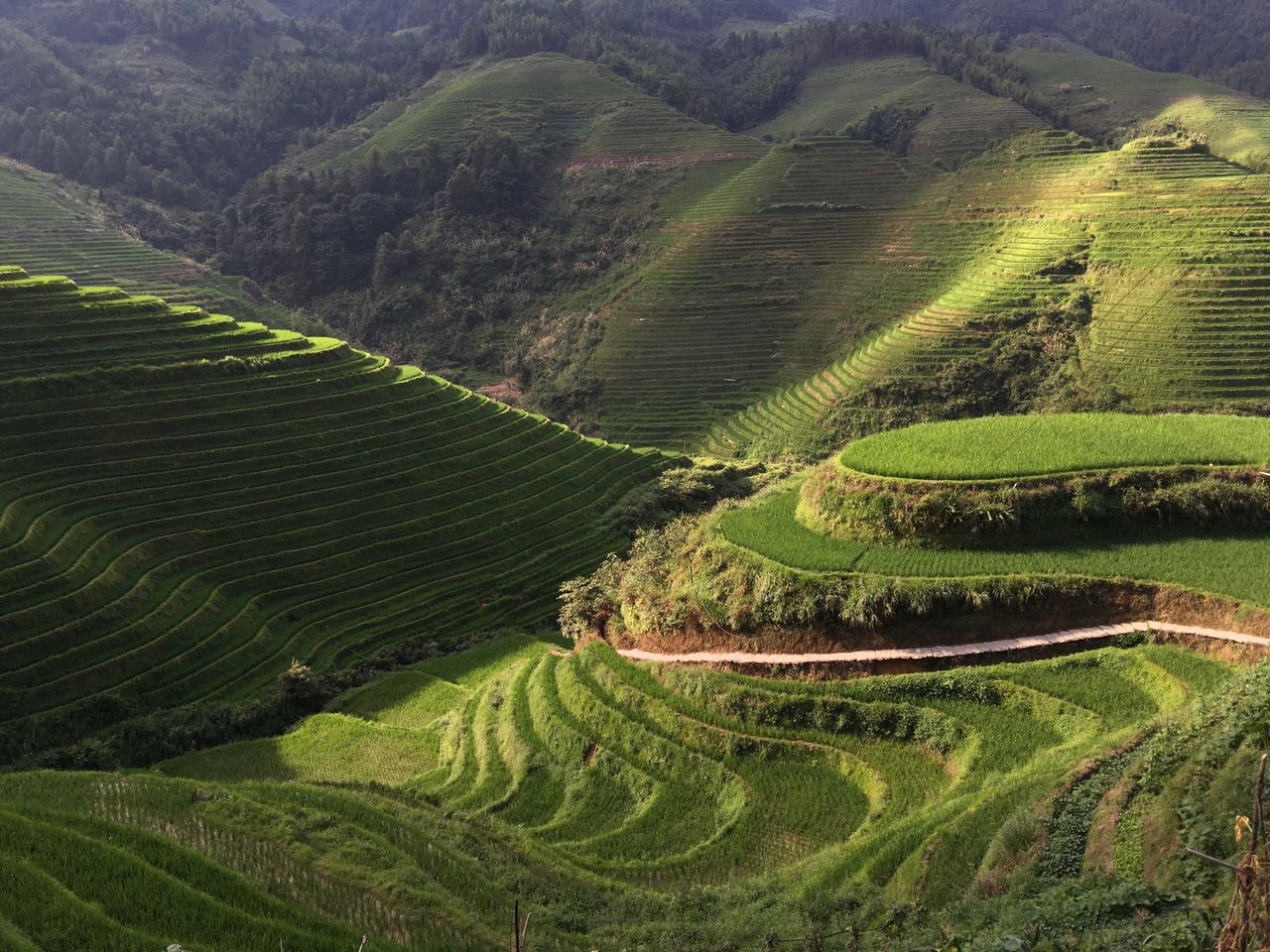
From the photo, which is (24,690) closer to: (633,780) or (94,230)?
(633,780)

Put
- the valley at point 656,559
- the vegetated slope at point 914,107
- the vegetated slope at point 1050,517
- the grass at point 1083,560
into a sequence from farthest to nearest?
the vegetated slope at point 914,107 < the vegetated slope at point 1050,517 < the grass at point 1083,560 < the valley at point 656,559

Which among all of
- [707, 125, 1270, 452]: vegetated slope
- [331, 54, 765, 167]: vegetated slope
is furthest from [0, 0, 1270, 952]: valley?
[331, 54, 765, 167]: vegetated slope

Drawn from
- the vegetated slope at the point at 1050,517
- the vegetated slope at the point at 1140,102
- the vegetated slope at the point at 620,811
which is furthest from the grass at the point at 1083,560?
the vegetated slope at the point at 1140,102

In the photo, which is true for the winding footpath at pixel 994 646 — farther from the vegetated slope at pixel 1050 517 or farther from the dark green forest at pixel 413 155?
the dark green forest at pixel 413 155

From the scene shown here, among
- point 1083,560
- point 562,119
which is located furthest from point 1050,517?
point 562,119

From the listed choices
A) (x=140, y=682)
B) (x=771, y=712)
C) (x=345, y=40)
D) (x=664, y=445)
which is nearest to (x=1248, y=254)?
(x=664, y=445)
